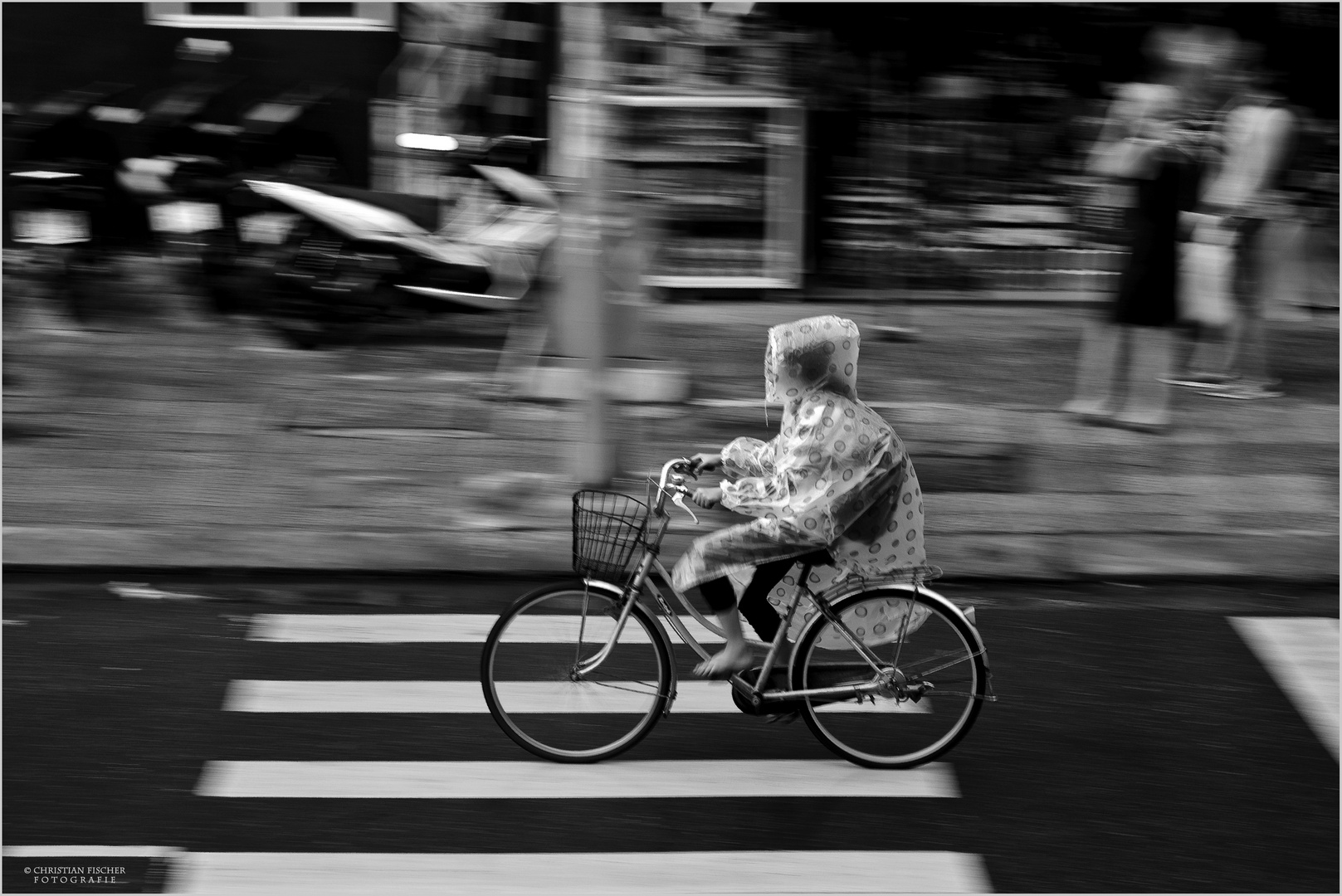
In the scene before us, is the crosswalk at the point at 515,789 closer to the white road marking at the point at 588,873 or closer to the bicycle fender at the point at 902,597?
the white road marking at the point at 588,873

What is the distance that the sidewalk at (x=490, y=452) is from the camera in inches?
286

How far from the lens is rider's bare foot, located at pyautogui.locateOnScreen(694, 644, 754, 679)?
16.2ft

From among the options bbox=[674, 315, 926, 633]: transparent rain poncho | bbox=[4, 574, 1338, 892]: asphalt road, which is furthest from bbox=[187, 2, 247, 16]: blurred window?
bbox=[674, 315, 926, 633]: transparent rain poncho

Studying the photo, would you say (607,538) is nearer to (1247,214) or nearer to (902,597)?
(902,597)

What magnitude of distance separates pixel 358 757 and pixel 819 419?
1.86 metres

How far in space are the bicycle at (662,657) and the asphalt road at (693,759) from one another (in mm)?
146

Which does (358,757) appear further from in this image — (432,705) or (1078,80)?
(1078,80)

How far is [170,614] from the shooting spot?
253 inches

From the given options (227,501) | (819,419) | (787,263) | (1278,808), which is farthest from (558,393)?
(1278,808)

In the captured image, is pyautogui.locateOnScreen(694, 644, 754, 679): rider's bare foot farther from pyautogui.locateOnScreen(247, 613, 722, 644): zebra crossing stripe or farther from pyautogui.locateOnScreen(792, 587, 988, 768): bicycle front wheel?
pyautogui.locateOnScreen(247, 613, 722, 644): zebra crossing stripe

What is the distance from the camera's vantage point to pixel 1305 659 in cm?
602

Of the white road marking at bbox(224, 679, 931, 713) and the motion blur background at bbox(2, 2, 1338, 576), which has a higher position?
the motion blur background at bbox(2, 2, 1338, 576)

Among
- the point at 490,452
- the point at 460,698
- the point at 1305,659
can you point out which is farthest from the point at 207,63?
the point at 1305,659

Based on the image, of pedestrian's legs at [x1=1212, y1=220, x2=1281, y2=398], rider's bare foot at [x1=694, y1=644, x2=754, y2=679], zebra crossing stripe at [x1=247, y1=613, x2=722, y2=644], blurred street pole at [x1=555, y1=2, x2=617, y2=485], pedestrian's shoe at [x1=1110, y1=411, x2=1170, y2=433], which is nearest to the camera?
rider's bare foot at [x1=694, y1=644, x2=754, y2=679]
